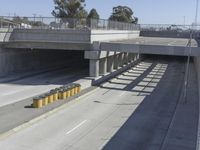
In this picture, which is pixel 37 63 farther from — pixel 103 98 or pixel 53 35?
pixel 103 98

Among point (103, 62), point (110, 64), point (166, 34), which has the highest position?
point (166, 34)

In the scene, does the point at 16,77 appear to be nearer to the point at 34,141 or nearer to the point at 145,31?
the point at 34,141

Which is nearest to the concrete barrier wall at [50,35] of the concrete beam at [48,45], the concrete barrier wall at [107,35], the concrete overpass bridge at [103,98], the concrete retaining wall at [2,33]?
Result: the concrete overpass bridge at [103,98]

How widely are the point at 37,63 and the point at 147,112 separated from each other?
30289mm

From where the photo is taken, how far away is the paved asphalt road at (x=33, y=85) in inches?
1421

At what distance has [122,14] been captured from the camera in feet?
485

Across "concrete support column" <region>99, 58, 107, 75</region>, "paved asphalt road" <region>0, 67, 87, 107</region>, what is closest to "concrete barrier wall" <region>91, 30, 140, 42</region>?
"concrete support column" <region>99, 58, 107, 75</region>

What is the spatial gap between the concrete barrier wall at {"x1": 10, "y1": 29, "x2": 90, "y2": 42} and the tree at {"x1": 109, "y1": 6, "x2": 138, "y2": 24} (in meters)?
96.3

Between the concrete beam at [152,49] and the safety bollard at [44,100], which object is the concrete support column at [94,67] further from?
the safety bollard at [44,100]

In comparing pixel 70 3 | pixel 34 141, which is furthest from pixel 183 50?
pixel 70 3

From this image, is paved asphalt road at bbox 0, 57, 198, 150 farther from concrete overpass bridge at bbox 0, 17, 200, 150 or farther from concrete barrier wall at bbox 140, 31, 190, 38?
concrete barrier wall at bbox 140, 31, 190, 38

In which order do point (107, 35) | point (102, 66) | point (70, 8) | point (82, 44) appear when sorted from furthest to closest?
1. point (70, 8)
2. point (107, 35)
3. point (102, 66)
4. point (82, 44)

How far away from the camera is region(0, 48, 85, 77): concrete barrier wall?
50.0 meters

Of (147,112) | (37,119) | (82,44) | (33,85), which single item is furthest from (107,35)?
(37,119)
